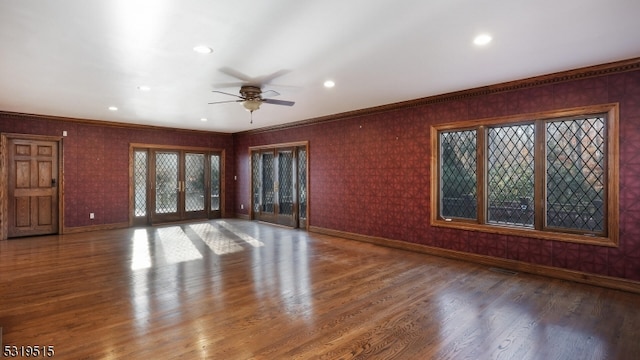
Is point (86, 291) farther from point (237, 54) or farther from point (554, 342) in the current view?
point (554, 342)

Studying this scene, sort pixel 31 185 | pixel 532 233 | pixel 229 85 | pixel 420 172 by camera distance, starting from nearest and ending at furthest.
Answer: pixel 532 233
pixel 229 85
pixel 420 172
pixel 31 185

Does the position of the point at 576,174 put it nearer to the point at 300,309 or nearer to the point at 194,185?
the point at 300,309

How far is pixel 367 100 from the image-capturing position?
5.48 metres

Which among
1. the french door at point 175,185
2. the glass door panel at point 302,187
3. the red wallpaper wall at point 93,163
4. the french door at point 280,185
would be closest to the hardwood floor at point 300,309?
the red wallpaper wall at point 93,163

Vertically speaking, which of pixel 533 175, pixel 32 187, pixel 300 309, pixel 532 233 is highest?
pixel 533 175

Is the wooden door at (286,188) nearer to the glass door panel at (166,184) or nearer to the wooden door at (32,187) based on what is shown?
the glass door panel at (166,184)

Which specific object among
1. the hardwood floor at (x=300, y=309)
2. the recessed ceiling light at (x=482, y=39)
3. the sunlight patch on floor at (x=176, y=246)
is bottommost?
the hardwood floor at (x=300, y=309)

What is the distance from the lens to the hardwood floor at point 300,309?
241cm

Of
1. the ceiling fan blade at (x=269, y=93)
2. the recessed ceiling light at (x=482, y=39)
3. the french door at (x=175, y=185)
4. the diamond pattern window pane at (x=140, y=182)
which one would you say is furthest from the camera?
the french door at (x=175, y=185)

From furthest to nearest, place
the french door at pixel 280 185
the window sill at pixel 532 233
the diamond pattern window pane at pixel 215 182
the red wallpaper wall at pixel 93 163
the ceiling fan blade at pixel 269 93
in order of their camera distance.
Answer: the diamond pattern window pane at pixel 215 182 → the french door at pixel 280 185 → the red wallpaper wall at pixel 93 163 → the ceiling fan blade at pixel 269 93 → the window sill at pixel 532 233

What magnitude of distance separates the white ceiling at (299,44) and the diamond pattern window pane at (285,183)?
10.2 feet

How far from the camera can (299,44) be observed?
3113 millimetres

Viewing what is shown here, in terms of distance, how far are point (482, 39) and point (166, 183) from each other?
311 inches

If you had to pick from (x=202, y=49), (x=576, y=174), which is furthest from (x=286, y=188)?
(x=576, y=174)
